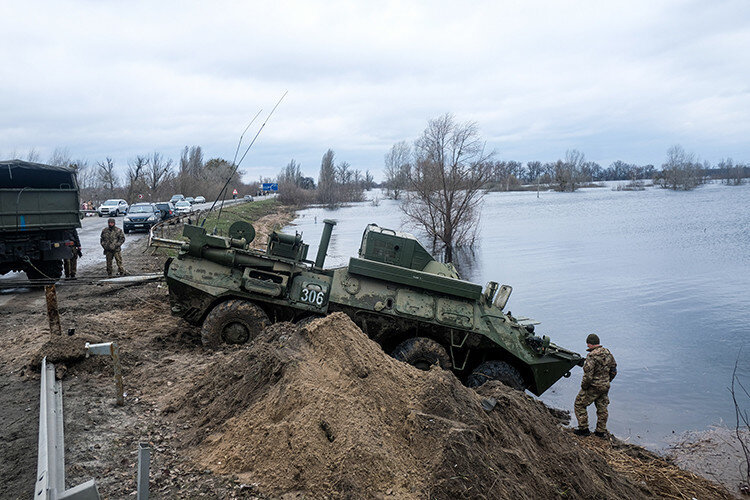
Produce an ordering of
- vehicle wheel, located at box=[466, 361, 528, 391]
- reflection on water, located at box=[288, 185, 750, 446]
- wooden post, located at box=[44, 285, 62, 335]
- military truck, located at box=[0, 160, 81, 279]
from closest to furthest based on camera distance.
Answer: wooden post, located at box=[44, 285, 62, 335], vehicle wheel, located at box=[466, 361, 528, 391], military truck, located at box=[0, 160, 81, 279], reflection on water, located at box=[288, 185, 750, 446]

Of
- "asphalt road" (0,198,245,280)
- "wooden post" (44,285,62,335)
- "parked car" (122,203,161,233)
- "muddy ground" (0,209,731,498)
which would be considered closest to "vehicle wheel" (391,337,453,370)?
"muddy ground" (0,209,731,498)

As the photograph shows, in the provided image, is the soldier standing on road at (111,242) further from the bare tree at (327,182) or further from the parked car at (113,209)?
the bare tree at (327,182)

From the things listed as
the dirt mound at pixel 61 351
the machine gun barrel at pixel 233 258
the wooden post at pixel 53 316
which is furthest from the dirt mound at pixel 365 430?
the machine gun barrel at pixel 233 258

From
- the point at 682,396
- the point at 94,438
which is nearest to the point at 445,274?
the point at 94,438

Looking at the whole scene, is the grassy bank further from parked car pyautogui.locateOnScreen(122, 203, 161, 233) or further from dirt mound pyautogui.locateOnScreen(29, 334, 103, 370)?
dirt mound pyautogui.locateOnScreen(29, 334, 103, 370)

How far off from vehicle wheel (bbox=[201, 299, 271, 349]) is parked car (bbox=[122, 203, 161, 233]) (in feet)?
74.0

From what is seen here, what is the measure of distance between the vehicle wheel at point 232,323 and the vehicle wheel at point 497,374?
3.88m

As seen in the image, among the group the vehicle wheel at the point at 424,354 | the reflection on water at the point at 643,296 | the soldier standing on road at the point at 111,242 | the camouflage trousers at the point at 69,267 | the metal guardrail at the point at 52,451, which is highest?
the soldier standing on road at the point at 111,242

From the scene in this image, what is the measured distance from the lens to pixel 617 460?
934 cm

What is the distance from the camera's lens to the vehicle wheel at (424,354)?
32.8 ft

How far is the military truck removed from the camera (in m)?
13.9

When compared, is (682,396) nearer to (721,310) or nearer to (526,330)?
(526,330)

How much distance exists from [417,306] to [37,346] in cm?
632

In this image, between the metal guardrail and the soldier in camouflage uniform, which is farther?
the soldier in camouflage uniform
